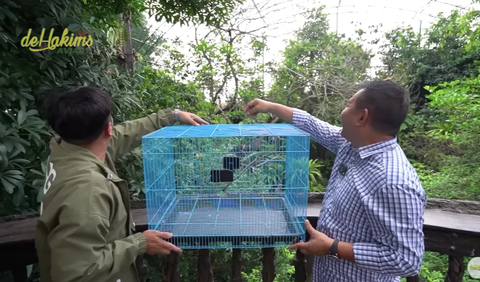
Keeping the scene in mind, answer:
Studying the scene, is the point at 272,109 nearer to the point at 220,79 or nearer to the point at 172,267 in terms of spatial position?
the point at 172,267

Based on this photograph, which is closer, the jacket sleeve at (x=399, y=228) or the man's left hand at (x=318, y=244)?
the jacket sleeve at (x=399, y=228)

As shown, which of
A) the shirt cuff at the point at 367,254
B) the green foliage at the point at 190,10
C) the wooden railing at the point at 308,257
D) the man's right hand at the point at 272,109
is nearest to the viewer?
the shirt cuff at the point at 367,254

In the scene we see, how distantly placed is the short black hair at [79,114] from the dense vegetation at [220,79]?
0.46 metres

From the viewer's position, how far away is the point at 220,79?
4.90 metres

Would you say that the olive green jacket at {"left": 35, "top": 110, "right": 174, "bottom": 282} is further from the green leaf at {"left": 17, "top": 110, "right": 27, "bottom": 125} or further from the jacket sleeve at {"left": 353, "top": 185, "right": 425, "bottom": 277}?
the jacket sleeve at {"left": 353, "top": 185, "right": 425, "bottom": 277}

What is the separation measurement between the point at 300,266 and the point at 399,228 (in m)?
0.63

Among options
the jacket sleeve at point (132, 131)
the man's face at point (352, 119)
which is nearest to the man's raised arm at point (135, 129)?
the jacket sleeve at point (132, 131)

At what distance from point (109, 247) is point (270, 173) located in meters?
1.03

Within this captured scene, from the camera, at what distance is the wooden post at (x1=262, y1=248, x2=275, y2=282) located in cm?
135

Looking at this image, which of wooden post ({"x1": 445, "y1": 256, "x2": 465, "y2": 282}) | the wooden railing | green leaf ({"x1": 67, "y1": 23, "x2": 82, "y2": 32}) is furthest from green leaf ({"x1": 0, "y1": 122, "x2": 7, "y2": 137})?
wooden post ({"x1": 445, "y1": 256, "x2": 465, "y2": 282})

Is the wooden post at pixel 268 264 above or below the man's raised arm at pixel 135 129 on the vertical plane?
below

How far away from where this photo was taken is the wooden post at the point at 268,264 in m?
1.35

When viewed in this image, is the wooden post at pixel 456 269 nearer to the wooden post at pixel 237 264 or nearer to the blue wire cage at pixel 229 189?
the blue wire cage at pixel 229 189

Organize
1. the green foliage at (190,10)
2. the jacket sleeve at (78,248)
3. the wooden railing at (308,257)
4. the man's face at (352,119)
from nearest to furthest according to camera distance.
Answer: the jacket sleeve at (78,248), the man's face at (352,119), the wooden railing at (308,257), the green foliage at (190,10)
